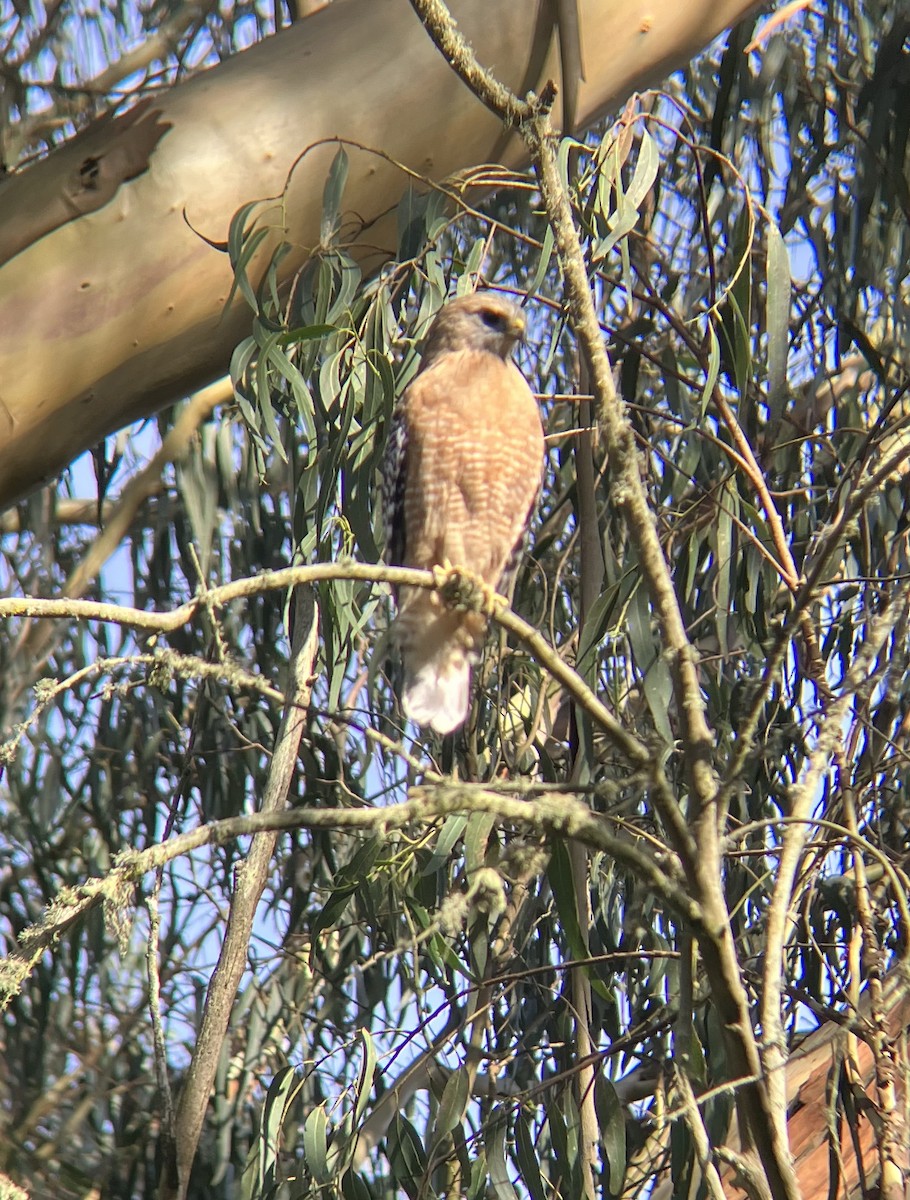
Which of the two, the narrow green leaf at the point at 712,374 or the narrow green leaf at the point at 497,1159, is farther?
the narrow green leaf at the point at 497,1159

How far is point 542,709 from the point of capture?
Result: 2.52 metres

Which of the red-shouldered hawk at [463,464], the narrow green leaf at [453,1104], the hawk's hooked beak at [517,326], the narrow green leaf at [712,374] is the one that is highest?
the hawk's hooked beak at [517,326]

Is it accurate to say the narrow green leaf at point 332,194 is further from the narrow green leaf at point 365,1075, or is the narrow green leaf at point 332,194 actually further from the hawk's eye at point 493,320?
the narrow green leaf at point 365,1075

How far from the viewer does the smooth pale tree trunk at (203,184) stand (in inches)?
83.4

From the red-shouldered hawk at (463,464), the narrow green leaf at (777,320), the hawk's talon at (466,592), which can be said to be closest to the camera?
the hawk's talon at (466,592)

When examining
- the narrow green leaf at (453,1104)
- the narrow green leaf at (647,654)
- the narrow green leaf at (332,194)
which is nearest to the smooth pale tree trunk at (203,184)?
the narrow green leaf at (332,194)

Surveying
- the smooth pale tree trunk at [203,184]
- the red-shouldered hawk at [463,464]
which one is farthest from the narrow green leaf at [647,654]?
the smooth pale tree trunk at [203,184]

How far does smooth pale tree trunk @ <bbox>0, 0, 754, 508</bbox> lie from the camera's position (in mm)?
2117

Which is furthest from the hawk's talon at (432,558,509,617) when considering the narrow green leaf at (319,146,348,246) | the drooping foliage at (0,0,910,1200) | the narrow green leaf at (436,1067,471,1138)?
the narrow green leaf at (436,1067,471,1138)

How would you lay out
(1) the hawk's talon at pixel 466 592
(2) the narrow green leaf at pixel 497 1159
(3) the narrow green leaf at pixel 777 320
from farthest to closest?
(2) the narrow green leaf at pixel 497 1159 → (3) the narrow green leaf at pixel 777 320 → (1) the hawk's talon at pixel 466 592

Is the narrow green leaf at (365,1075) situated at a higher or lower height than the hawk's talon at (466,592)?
lower

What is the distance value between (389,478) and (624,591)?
2.85 feet

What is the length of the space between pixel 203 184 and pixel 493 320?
2.32 feet

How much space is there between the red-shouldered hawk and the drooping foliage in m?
0.10
